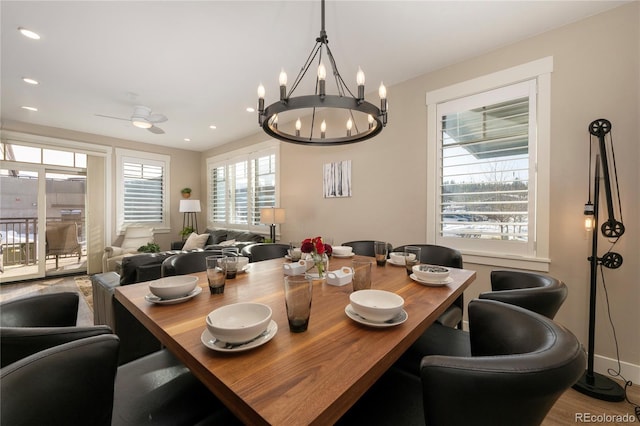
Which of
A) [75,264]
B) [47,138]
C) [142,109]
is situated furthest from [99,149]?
[142,109]

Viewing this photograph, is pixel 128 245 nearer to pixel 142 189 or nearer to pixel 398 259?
pixel 142 189

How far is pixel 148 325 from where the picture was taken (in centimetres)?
98

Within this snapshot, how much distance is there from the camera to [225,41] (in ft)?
7.79

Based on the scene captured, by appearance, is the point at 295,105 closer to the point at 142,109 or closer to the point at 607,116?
the point at 607,116

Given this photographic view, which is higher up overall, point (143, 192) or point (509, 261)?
point (143, 192)

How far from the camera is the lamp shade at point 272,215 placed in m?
4.11

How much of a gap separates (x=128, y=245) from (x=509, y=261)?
636 cm

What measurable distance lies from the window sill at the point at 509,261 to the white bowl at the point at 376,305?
6.38 feet

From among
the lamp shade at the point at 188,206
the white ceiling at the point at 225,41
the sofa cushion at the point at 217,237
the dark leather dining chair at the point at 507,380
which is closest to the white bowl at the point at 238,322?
the dark leather dining chair at the point at 507,380

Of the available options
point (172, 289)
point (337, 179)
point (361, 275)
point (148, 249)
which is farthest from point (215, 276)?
point (148, 249)

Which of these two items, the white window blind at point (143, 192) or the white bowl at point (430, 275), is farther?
the white window blind at point (143, 192)

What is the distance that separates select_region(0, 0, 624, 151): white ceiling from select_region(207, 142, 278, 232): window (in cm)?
154

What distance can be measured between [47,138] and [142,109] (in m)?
3.04

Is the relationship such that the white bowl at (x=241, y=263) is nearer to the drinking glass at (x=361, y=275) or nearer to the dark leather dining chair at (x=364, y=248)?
the drinking glass at (x=361, y=275)
